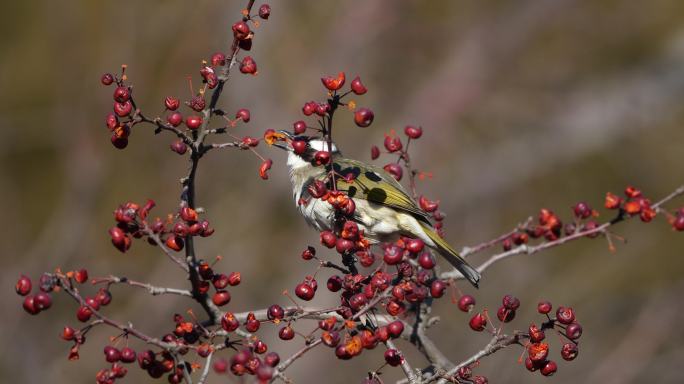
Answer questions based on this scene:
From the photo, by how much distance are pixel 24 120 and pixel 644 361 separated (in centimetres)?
775

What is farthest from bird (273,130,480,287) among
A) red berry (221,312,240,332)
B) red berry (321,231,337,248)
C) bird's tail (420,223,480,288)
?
red berry (221,312,240,332)

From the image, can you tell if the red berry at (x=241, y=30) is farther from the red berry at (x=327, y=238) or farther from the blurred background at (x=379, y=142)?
the blurred background at (x=379, y=142)

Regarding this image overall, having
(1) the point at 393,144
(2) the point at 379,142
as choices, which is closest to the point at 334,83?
(1) the point at 393,144

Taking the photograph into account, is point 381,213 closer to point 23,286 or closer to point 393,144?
point 393,144

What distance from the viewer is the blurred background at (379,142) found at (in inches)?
350

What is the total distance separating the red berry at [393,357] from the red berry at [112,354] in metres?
1.07

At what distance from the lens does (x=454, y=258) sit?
15.3 feet

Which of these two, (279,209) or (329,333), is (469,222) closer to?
(279,209)

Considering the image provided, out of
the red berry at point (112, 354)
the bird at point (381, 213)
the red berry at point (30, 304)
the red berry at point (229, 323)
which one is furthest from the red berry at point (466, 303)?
the red berry at point (30, 304)

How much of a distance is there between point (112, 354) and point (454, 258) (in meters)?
2.09

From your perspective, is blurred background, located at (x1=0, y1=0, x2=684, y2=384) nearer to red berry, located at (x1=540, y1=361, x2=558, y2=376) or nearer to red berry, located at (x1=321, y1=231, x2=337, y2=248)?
red berry, located at (x1=540, y1=361, x2=558, y2=376)

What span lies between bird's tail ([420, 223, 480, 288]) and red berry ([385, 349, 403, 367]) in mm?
1220

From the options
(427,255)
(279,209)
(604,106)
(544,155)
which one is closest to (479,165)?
(544,155)

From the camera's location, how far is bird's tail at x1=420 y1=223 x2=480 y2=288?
4.44 meters
